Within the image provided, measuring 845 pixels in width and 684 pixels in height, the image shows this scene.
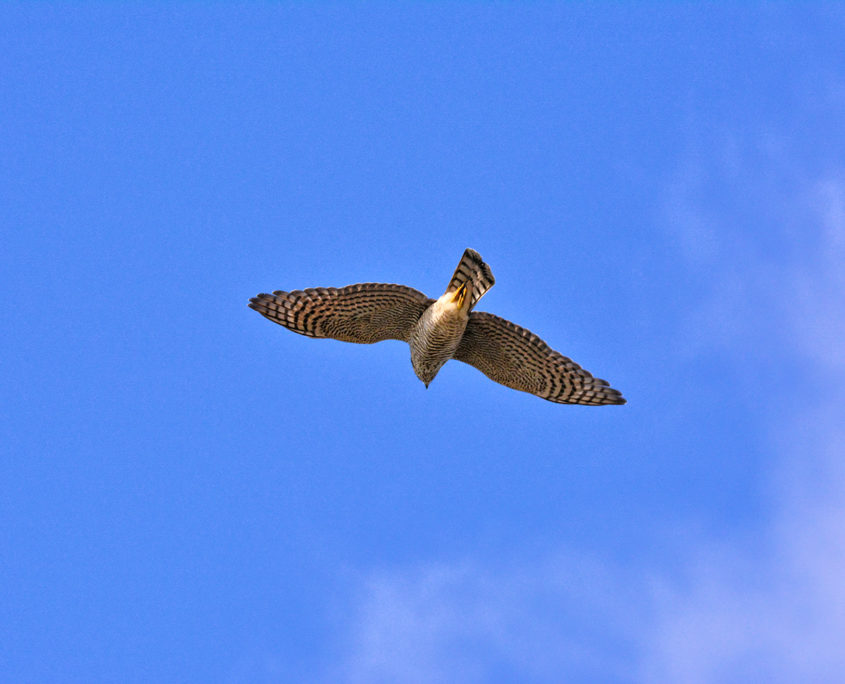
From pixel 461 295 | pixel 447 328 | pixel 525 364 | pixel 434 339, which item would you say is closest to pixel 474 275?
pixel 461 295

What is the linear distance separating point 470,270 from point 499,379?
389 cm

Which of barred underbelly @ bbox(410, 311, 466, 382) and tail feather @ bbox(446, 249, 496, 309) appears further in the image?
barred underbelly @ bbox(410, 311, 466, 382)

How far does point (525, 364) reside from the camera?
26.1m

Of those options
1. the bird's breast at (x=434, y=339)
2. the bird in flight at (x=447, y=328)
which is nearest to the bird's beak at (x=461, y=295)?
the bird in flight at (x=447, y=328)

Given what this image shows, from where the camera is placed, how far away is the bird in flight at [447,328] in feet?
79.4

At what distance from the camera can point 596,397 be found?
86.1ft

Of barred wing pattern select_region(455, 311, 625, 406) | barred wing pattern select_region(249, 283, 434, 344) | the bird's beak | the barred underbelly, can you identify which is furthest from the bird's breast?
barred wing pattern select_region(455, 311, 625, 406)

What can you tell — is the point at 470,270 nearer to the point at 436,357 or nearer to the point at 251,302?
the point at 436,357

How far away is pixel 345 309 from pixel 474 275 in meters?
3.09

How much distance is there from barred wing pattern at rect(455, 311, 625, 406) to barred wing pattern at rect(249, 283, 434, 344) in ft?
4.63

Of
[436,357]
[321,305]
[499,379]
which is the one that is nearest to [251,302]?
[321,305]

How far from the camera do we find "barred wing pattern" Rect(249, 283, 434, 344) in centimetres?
2498

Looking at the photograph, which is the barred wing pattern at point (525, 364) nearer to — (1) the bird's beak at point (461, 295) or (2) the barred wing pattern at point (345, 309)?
(1) the bird's beak at point (461, 295)

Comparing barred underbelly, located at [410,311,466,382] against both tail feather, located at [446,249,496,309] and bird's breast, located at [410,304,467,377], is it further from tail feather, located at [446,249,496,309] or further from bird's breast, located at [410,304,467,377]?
tail feather, located at [446,249,496,309]
